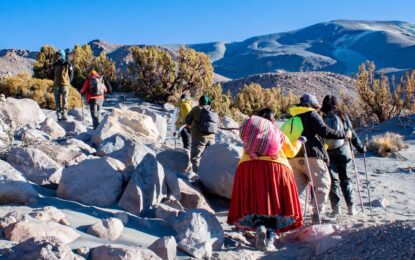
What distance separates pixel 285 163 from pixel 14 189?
2.62 metres

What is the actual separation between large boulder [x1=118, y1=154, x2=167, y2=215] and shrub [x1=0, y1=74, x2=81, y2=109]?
36.8 ft

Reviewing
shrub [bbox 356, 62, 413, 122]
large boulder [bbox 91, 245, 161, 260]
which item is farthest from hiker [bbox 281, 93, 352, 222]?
shrub [bbox 356, 62, 413, 122]

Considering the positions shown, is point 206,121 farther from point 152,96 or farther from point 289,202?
point 152,96

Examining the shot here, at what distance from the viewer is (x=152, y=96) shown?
2103 centimetres

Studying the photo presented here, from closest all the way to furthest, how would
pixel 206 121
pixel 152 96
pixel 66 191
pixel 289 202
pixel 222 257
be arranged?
pixel 222 257
pixel 289 202
pixel 66 191
pixel 206 121
pixel 152 96

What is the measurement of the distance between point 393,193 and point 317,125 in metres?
3.60

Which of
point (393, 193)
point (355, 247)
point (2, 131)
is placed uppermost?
point (2, 131)

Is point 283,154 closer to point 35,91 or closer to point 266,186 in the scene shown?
point 266,186

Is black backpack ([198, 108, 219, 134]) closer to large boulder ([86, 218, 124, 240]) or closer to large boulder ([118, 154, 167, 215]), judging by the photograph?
large boulder ([118, 154, 167, 215])

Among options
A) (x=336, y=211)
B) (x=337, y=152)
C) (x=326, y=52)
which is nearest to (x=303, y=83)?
(x=337, y=152)

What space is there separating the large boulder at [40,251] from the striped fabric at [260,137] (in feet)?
6.80

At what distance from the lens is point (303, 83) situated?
5572 cm

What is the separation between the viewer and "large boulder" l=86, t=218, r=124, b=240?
15.3 feet

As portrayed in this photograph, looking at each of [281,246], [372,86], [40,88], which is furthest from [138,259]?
[372,86]
